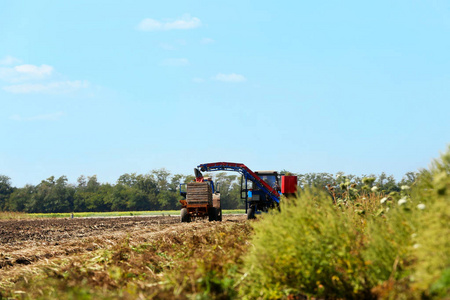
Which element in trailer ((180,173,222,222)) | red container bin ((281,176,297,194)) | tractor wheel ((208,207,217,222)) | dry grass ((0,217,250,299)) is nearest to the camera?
dry grass ((0,217,250,299))

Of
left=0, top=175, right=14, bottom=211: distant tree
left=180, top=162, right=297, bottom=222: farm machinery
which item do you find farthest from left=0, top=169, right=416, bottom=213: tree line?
left=180, top=162, right=297, bottom=222: farm machinery

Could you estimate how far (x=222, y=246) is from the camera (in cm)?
670

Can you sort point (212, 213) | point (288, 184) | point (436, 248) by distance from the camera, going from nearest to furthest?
1. point (436, 248)
2. point (288, 184)
3. point (212, 213)

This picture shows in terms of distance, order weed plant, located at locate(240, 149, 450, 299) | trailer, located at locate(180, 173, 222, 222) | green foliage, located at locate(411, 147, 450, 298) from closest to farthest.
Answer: green foliage, located at locate(411, 147, 450, 298)
weed plant, located at locate(240, 149, 450, 299)
trailer, located at locate(180, 173, 222, 222)

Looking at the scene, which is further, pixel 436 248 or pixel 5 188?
pixel 5 188

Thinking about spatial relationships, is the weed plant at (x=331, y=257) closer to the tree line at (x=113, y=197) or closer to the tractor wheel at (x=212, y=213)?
the tractor wheel at (x=212, y=213)

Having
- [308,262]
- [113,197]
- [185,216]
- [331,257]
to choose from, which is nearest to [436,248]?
[331,257]

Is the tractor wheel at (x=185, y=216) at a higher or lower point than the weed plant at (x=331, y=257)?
lower

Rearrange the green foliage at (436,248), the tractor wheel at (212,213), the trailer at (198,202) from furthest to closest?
the tractor wheel at (212,213) < the trailer at (198,202) < the green foliage at (436,248)

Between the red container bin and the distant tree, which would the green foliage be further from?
the distant tree

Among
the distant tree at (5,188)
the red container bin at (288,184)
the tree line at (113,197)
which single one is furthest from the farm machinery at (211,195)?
the distant tree at (5,188)

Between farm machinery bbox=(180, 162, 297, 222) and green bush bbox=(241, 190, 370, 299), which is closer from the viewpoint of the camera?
green bush bbox=(241, 190, 370, 299)

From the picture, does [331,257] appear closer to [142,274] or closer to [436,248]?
[436,248]

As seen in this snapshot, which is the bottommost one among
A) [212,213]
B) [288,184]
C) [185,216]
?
[185,216]
